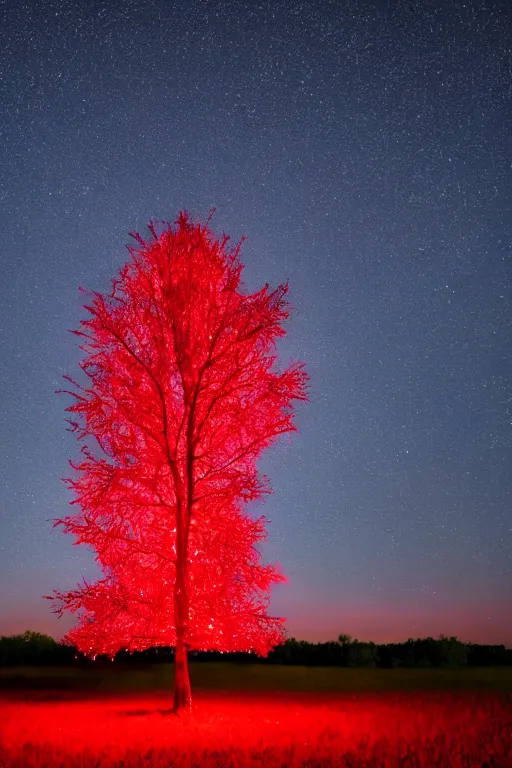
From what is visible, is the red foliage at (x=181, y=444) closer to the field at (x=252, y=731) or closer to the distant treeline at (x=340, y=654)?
the field at (x=252, y=731)

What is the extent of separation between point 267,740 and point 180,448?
9.33m

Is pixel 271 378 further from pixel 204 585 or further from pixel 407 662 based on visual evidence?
pixel 407 662

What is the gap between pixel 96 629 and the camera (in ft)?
62.8

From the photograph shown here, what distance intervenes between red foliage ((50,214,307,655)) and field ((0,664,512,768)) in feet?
7.27

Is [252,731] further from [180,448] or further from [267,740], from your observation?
[180,448]

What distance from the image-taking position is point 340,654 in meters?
51.9

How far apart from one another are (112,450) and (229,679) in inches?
930

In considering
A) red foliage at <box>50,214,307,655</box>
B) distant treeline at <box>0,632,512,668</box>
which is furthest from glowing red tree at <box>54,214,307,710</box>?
distant treeline at <box>0,632,512,668</box>

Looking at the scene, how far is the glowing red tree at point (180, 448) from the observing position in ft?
63.2

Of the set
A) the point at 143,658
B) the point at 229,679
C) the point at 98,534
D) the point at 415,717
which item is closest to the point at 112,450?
the point at 98,534

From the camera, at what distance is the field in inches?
391

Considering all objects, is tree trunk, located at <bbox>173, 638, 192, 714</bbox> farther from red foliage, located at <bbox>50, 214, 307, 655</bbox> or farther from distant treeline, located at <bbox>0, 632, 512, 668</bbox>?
distant treeline, located at <bbox>0, 632, 512, 668</bbox>

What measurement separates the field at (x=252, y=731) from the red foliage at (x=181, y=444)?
7.27 ft

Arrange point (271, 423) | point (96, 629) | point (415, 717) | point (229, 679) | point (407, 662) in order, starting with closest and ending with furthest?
point (415, 717) < point (96, 629) < point (271, 423) < point (229, 679) < point (407, 662)
